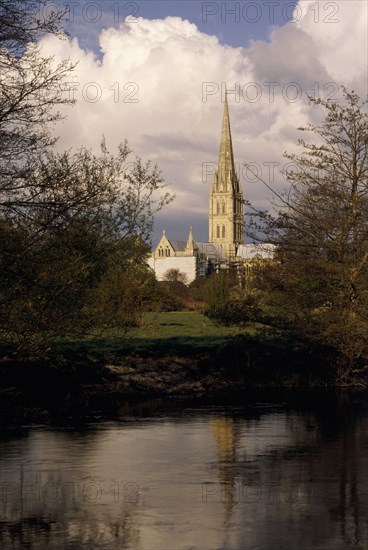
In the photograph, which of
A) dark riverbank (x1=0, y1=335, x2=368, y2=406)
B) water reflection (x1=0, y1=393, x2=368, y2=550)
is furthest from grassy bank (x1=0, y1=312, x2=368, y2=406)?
water reflection (x1=0, y1=393, x2=368, y2=550)

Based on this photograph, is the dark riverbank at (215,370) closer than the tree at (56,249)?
No

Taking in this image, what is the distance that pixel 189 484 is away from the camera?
48.1 ft

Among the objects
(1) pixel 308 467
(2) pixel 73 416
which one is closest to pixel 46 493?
(1) pixel 308 467

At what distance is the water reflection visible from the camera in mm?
11250

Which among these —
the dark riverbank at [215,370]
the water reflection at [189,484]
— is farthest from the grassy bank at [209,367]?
the water reflection at [189,484]

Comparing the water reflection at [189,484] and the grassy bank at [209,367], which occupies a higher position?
the grassy bank at [209,367]

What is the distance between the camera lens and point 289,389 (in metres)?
32.0

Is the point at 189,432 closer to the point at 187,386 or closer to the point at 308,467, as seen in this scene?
the point at 308,467

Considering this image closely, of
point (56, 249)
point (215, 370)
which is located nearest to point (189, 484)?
point (56, 249)

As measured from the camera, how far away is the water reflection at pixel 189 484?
11.2 m

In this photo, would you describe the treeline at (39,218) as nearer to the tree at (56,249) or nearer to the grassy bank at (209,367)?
the tree at (56,249)

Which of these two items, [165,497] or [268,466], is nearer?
[165,497]

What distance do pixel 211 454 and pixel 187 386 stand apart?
13308 mm

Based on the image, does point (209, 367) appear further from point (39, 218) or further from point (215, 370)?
point (39, 218)
